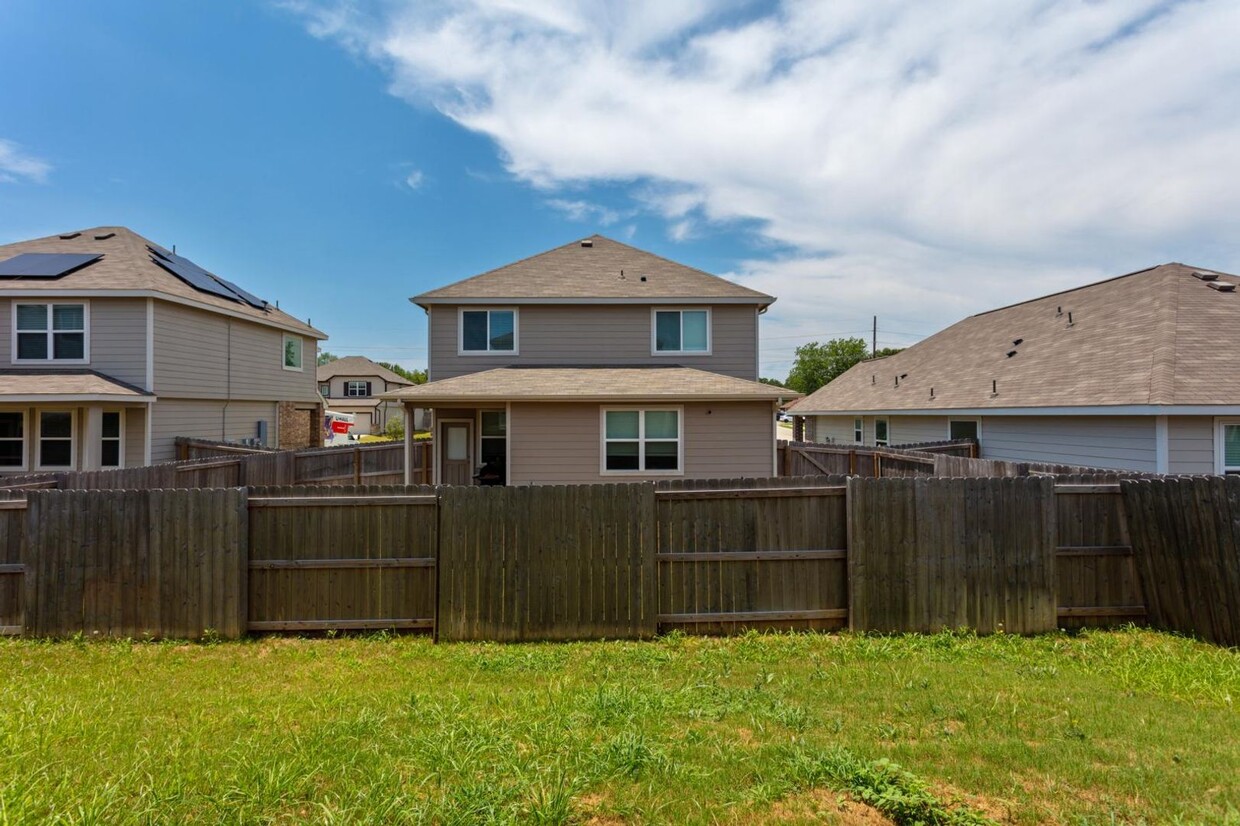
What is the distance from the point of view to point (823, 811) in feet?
9.85

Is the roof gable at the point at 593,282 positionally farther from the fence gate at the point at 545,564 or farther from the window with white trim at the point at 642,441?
the fence gate at the point at 545,564

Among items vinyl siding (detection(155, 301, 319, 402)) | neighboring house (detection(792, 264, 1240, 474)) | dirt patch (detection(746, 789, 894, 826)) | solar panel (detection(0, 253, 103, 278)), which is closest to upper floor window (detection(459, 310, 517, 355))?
vinyl siding (detection(155, 301, 319, 402))

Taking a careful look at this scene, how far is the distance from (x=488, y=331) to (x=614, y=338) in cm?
341

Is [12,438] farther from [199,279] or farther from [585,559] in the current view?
[585,559]

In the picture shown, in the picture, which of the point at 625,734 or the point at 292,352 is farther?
the point at 292,352

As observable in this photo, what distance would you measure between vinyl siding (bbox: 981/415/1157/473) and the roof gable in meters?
6.88

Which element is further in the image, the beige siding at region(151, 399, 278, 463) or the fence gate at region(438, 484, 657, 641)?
the beige siding at region(151, 399, 278, 463)

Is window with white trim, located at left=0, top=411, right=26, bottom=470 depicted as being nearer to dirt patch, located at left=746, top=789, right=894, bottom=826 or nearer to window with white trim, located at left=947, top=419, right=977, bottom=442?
dirt patch, located at left=746, top=789, right=894, bottom=826

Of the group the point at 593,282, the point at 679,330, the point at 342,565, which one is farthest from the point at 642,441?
the point at 342,565

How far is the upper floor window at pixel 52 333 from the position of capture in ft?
48.3

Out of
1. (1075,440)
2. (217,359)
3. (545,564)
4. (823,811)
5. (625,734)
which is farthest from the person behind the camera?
(217,359)

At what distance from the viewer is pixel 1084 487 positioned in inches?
253

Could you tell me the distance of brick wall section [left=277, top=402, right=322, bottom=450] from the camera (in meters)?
21.9

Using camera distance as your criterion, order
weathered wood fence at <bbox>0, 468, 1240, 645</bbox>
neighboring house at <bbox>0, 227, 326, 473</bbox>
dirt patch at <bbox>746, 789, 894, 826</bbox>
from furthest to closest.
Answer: neighboring house at <bbox>0, 227, 326, 473</bbox> < weathered wood fence at <bbox>0, 468, 1240, 645</bbox> < dirt patch at <bbox>746, 789, 894, 826</bbox>
